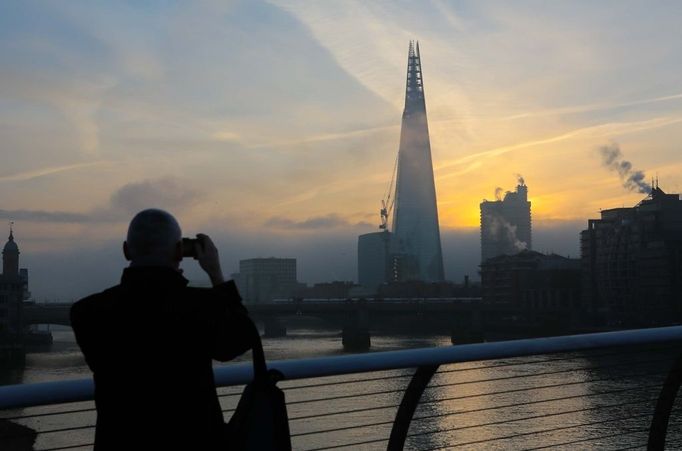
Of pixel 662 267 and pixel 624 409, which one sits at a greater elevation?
pixel 662 267

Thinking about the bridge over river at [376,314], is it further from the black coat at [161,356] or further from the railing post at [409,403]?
the black coat at [161,356]

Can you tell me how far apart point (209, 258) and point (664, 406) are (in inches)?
54.9

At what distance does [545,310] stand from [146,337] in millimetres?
54794

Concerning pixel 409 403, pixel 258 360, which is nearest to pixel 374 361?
pixel 409 403

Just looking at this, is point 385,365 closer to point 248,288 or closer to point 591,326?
point 591,326

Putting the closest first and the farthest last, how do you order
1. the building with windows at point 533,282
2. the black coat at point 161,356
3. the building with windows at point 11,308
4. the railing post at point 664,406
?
the black coat at point 161,356
the railing post at point 664,406
the building with windows at point 11,308
the building with windows at point 533,282

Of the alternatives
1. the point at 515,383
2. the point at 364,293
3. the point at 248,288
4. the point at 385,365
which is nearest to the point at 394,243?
the point at 364,293

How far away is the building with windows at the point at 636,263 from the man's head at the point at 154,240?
4900 centimetres

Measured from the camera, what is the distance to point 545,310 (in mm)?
54375

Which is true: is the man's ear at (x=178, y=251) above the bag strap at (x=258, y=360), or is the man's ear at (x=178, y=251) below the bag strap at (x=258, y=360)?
above

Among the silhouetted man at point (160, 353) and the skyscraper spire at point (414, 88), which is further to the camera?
the skyscraper spire at point (414, 88)

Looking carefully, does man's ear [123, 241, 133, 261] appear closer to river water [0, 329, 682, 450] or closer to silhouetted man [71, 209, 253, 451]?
silhouetted man [71, 209, 253, 451]

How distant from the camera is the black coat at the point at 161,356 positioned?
1.32m

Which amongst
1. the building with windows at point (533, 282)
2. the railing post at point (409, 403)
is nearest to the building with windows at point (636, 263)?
the building with windows at point (533, 282)
